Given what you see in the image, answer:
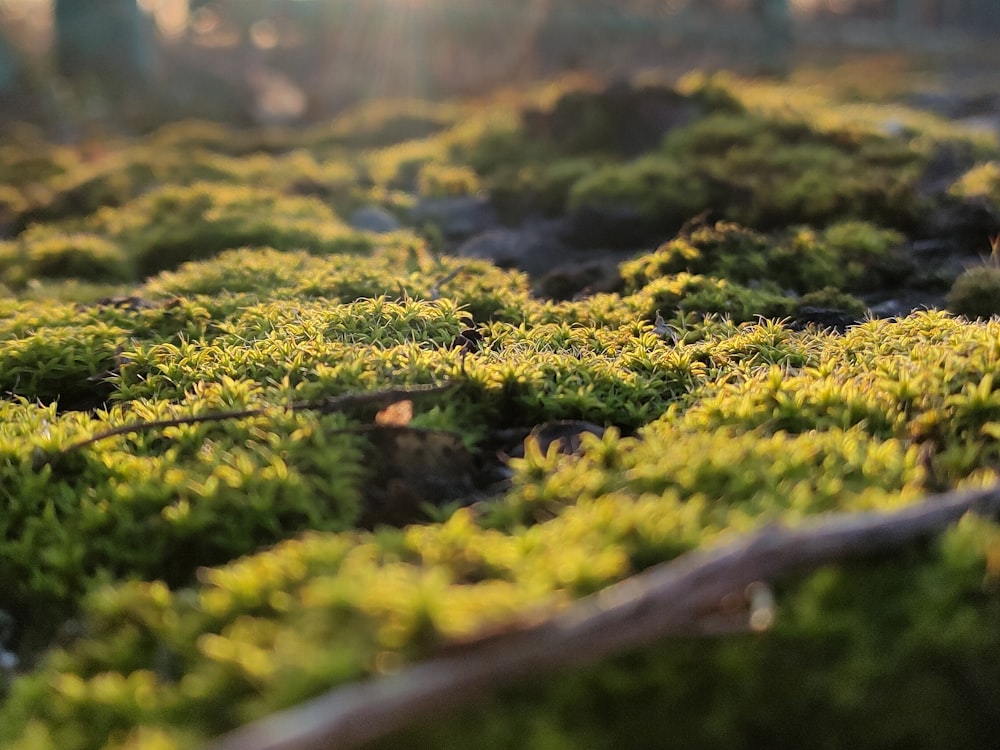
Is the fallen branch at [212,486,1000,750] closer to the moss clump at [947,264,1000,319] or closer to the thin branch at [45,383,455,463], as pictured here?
the thin branch at [45,383,455,463]

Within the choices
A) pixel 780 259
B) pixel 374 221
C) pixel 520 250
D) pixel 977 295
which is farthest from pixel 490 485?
pixel 374 221

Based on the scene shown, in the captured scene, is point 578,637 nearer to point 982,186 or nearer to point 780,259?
point 780,259

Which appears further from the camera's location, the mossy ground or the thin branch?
the thin branch

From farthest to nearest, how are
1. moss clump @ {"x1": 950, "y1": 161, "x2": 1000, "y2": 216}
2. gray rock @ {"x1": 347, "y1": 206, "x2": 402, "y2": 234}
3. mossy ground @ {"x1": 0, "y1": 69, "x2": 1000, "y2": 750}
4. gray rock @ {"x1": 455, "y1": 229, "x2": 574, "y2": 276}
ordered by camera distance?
gray rock @ {"x1": 347, "y1": 206, "x2": 402, "y2": 234}
gray rock @ {"x1": 455, "y1": 229, "x2": 574, "y2": 276}
moss clump @ {"x1": 950, "y1": 161, "x2": 1000, "y2": 216}
mossy ground @ {"x1": 0, "y1": 69, "x2": 1000, "y2": 750}

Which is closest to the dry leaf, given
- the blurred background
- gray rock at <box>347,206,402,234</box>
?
gray rock at <box>347,206,402,234</box>

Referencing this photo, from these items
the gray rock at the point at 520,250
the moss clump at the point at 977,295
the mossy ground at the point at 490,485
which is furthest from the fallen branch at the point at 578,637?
the gray rock at the point at 520,250

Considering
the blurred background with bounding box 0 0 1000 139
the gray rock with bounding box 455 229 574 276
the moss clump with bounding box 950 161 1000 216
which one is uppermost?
the blurred background with bounding box 0 0 1000 139

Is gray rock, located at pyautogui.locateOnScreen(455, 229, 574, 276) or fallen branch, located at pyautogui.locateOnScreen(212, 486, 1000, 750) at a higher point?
fallen branch, located at pyautogui.locateOnScreen(212, 486, 1000, 750)

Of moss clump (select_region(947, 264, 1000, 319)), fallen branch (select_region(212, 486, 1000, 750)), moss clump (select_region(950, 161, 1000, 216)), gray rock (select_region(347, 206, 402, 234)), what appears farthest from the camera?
gray rock (select_region(347, 206, 402, 234))
